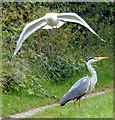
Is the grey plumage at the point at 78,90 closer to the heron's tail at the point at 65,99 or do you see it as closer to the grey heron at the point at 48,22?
the heron's tail at the point at 65,99

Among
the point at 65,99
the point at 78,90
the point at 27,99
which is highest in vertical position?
the point at 78,90

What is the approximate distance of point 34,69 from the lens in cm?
850

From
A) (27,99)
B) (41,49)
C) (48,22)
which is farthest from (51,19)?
(41,49)

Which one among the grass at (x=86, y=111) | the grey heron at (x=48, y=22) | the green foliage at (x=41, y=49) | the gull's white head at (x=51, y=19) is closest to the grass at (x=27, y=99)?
the green foliage at (x=41, y=49)

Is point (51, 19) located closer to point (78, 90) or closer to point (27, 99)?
point (78, 90)

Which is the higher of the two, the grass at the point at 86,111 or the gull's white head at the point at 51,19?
the gull's white head at the point at 51,19

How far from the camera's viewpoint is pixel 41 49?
30.6ft

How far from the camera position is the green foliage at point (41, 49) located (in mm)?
7762

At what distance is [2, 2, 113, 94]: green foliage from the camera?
7762 mm

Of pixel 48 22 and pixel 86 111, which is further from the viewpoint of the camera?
pixel 86 111

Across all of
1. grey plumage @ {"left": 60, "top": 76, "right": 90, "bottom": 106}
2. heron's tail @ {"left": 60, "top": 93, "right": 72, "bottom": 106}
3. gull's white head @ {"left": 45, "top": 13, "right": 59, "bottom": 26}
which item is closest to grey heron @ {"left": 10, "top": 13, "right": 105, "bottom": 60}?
gull's white head @ {"left": 45, "top": 13, "right": 59, "bottom": 26}

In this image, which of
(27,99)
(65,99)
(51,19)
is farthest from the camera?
(27,99)

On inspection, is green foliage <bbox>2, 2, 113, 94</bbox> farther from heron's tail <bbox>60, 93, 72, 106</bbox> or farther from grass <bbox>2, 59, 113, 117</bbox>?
heron's tail <bbox>60, 93, 72, 106</bbox>

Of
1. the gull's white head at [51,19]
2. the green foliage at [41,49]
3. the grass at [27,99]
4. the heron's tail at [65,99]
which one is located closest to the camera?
the gull's white head at [51,19]
